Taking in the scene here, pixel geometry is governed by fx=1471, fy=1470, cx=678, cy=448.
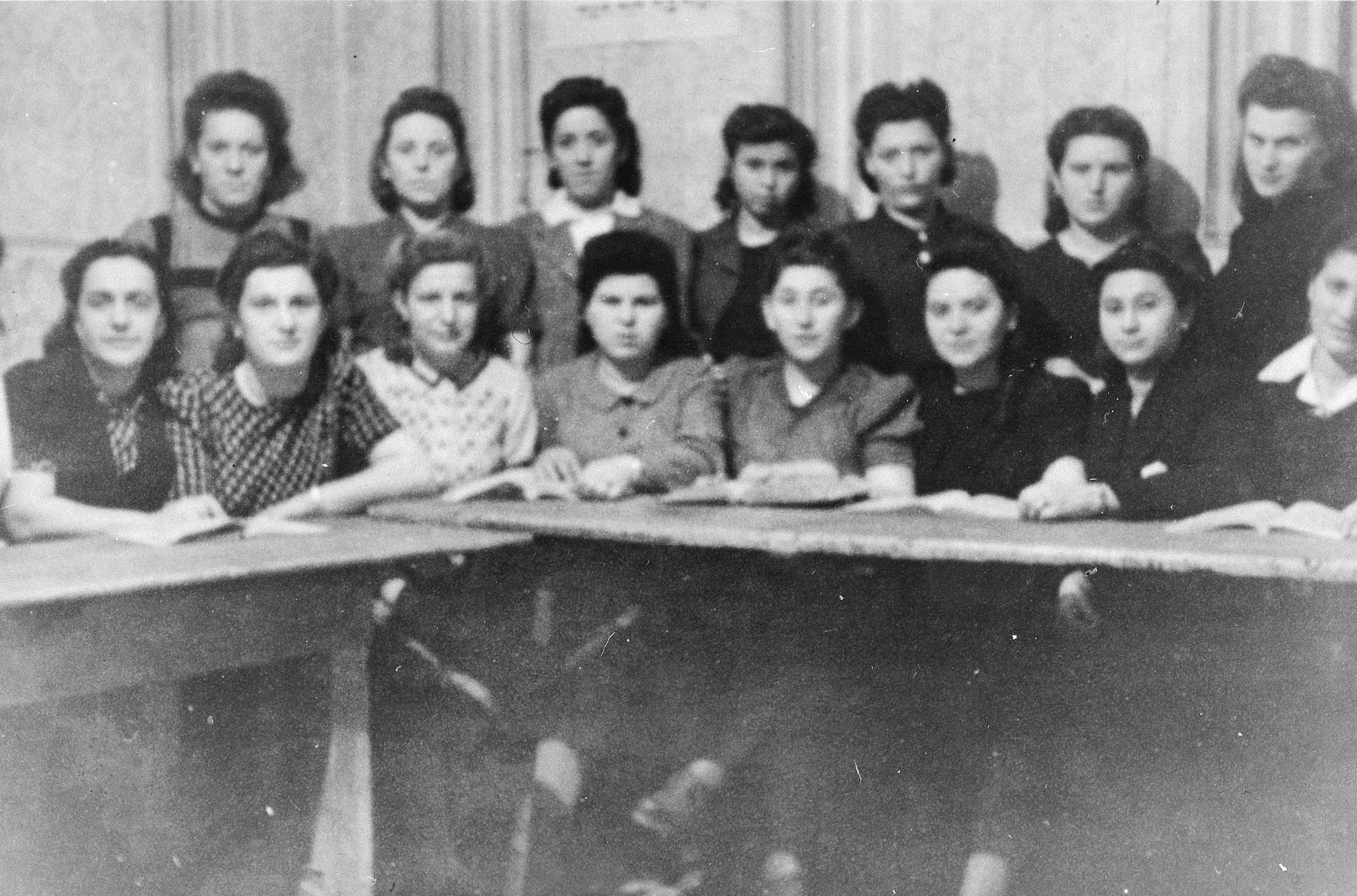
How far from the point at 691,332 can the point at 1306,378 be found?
1.38 m

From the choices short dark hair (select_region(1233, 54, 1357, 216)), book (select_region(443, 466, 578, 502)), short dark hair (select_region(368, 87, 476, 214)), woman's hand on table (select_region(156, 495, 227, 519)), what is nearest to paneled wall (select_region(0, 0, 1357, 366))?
short dark hair (select_region(1233, 54, 1357, 216))

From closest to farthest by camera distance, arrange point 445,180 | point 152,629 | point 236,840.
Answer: point 152,629
point 236,840
point 445,180

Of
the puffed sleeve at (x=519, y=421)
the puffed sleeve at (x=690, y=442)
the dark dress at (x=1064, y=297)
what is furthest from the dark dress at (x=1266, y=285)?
the puffed sleeve at (x=519, y=421)

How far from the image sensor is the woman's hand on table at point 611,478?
9.39ft

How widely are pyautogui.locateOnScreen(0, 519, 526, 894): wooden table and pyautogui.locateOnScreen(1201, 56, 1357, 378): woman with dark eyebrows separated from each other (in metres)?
1.52

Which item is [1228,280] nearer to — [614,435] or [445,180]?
[614,435]

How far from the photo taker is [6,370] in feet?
9.44

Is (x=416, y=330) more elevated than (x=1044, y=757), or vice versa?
(x=416, y=330)

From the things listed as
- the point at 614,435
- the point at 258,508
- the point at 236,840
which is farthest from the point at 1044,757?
the point at 258,508

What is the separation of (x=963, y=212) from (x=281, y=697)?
1.96 metres

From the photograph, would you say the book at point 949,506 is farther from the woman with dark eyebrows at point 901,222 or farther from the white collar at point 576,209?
the white collar at point 576,209

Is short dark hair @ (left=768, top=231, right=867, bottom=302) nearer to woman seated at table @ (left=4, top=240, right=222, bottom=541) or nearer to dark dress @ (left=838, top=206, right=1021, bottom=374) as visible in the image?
dark dress @ (left=838, top=206, right=1021, bottom=374)

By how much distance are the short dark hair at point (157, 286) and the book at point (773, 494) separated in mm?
1033

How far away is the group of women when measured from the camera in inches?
107
